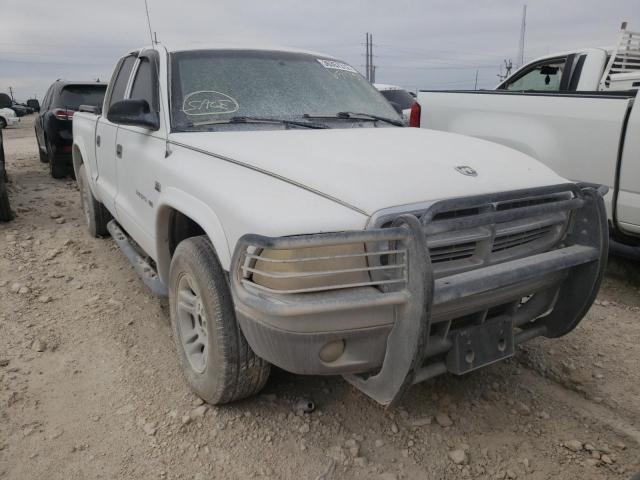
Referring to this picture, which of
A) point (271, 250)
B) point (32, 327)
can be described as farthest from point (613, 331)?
Answer: point (32, 327)

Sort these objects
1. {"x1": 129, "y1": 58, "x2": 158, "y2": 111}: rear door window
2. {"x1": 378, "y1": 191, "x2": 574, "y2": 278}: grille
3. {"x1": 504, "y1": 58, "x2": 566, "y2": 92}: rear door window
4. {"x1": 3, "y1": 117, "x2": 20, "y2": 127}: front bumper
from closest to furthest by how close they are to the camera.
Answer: {"x1": 378, "y1": 191, "x2": 574, "y2": 278}: grille → {"x1": 129, "y1": 58, "x2": 158, "y2": 111}: rear door window → {"x1": 504, "y1": 58, "x2": 566, "y2": 92}: rear door window → {"x1": 3, "y1": 117, "x2": 20, "y2": 127}: front bumper

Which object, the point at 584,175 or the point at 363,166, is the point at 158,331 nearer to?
the point at 363,166

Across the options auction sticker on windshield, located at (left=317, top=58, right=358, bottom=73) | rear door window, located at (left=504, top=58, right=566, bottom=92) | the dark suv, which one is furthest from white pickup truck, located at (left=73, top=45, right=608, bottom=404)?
the dark suv

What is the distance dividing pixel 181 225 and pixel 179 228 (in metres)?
0.03

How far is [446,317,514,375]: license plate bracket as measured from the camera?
2229mm

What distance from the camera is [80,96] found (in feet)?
30.0

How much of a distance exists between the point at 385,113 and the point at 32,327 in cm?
287

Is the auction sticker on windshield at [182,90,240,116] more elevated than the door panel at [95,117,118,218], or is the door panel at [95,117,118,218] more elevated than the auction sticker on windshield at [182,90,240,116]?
the auction sticker on windshield at [182,90,240,116]

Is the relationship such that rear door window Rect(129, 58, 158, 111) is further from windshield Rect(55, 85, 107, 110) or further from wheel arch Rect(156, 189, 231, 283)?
windshield Rect(55, 85, 107, 110)

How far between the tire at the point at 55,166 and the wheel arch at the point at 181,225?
683cm

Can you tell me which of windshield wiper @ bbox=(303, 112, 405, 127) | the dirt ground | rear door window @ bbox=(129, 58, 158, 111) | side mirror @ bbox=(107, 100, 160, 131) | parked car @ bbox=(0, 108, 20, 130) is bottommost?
the dirt ground

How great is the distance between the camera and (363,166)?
228 cm

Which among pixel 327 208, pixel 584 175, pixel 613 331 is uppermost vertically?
pixel 327 208

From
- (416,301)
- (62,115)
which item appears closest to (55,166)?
(62,115)
